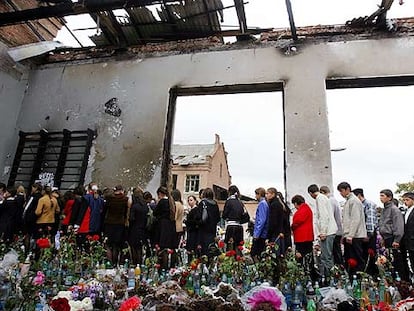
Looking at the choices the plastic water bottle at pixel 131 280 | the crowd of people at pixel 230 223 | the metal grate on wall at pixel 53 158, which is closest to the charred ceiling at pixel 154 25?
the metal grate on wall at pixel 53 158

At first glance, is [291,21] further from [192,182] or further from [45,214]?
[192,182]

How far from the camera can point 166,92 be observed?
7.88 meters

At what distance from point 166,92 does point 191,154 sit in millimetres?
22531

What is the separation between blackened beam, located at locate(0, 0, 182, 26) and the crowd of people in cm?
362

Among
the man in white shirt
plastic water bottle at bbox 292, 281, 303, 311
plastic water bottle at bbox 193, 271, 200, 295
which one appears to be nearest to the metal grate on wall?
plastic water bottle at bbox 193, 271, 200, 295

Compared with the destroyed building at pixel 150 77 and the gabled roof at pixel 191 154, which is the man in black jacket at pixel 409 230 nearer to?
the destroyed building at pixel 150 77

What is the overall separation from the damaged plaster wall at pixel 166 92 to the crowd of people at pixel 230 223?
1.15 meters

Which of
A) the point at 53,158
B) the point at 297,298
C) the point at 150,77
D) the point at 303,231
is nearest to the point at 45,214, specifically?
the point at 53,158

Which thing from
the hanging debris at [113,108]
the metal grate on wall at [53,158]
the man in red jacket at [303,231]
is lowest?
the man in red jacket at [303,231]

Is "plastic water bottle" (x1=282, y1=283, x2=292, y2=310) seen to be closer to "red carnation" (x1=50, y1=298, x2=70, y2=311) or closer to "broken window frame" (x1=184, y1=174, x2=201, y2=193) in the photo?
Result: "red carnation" (x1=50, y1=298, x2=70, y2=311)

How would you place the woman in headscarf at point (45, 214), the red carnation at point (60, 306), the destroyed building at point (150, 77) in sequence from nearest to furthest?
the red carnation at point (60, 306)
the woman in headscarf at point (45, 214)
the destroyed building at point (150, 77)

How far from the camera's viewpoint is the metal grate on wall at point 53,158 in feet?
25.7

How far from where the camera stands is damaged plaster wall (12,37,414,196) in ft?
22.2

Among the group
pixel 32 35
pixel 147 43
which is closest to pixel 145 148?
pixel 147 43
